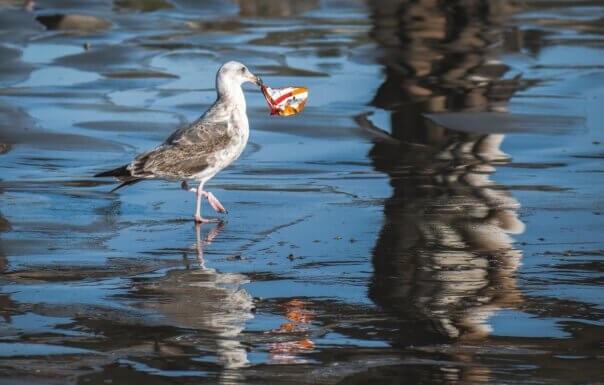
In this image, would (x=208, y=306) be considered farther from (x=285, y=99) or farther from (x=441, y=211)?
(x=285, y=99)

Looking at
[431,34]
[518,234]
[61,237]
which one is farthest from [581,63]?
[61,237]

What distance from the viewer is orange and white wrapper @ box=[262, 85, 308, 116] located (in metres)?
11.1

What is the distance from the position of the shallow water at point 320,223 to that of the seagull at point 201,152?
324mm

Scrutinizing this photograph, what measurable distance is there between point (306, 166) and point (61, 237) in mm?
3192

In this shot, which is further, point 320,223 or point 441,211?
point 441,211

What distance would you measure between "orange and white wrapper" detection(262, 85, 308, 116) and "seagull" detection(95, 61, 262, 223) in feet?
1.55

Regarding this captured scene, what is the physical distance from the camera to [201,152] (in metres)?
10.2

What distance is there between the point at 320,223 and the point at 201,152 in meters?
1.12

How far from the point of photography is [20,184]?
11305 millimetres

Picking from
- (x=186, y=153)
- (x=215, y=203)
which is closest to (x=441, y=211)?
(x=215, y=203)

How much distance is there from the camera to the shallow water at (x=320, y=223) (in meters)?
6.85

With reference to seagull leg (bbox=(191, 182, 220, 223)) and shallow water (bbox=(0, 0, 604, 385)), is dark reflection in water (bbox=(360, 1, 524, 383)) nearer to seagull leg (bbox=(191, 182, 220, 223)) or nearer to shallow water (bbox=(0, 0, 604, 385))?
shallow water (bbox=(0, 0, 604, 385))

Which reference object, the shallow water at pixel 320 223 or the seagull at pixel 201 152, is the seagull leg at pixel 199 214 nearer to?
the seagull at pixel 201 152

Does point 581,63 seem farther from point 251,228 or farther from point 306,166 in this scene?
point 251,228
